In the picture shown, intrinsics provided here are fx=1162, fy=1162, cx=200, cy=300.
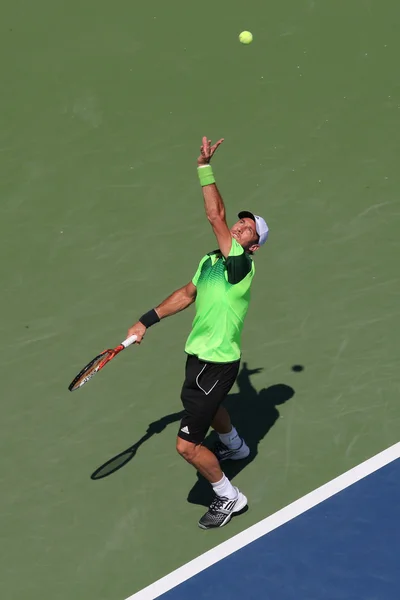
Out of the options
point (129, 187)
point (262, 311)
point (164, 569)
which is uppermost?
point (129, 187)

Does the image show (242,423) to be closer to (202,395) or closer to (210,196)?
(202,395)

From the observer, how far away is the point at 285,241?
11.7 m

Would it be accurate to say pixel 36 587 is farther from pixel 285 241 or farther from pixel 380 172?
pixel 380 172

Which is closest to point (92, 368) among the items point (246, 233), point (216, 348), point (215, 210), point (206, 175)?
point (216, 348)

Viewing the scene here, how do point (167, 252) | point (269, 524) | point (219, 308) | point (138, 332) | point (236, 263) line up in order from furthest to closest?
1. point (167, 252)
2. point (138, 332)
3. point (269, 524)
4. point (219, 308)
5. point (236, 263)

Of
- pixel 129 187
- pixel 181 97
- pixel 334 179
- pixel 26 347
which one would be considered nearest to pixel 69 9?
pixel 181 97

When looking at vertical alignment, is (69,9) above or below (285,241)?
above

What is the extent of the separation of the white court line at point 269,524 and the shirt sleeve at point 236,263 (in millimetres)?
1922

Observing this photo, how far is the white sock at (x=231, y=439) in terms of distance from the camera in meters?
9.66

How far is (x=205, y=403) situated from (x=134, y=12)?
6.32 metres

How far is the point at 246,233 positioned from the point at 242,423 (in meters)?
A: 2.01

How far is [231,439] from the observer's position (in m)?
9.66

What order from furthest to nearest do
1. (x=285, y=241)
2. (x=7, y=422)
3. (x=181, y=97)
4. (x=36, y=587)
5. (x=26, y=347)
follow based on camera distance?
(x=181, y=97) < (x=285, y=241) < (x=26, y=347) < (x=7, y=422) < (x=36, y=587)

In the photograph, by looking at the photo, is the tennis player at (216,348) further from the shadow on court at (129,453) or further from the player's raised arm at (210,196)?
the shadow on court at (129,453)
